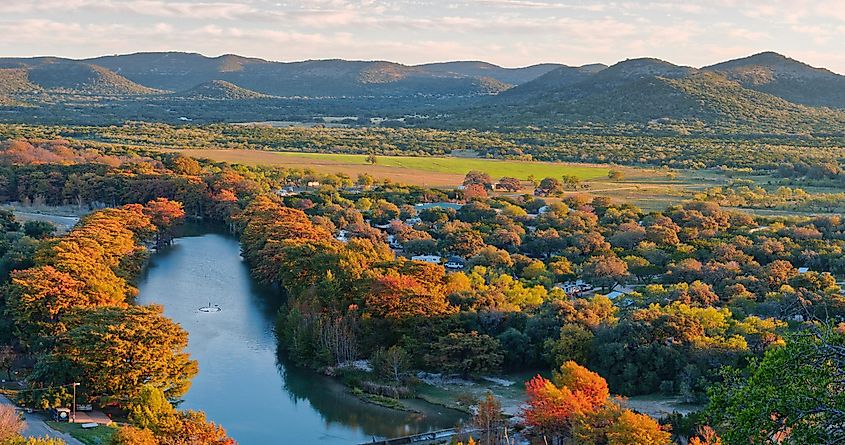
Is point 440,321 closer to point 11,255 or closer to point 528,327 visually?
point 528,327

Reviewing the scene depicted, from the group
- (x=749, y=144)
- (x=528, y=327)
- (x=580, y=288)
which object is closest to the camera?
(x=528, y=327)

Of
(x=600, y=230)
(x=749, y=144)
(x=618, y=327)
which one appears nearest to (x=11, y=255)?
(x=618, y=327)

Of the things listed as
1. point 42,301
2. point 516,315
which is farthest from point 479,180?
point 42,301

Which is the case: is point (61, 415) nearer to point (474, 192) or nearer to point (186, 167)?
point (474, 192)

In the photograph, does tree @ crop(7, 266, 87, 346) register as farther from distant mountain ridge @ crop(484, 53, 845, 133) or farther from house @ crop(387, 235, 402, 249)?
distant mountain ridge @ crop(484, 53, 845, 133)

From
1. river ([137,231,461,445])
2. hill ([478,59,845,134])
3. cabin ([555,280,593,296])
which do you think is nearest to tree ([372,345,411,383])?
river ([137,231,461,445])
